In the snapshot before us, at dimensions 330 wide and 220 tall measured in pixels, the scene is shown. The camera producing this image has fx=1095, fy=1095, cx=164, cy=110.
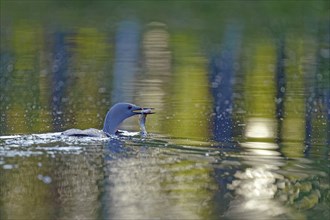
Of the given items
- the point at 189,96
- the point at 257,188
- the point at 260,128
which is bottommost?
the point at 257,188

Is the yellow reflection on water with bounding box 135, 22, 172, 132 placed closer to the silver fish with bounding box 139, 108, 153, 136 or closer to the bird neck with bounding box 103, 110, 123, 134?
the silver fish with bounding box 139, 108, 153, 136

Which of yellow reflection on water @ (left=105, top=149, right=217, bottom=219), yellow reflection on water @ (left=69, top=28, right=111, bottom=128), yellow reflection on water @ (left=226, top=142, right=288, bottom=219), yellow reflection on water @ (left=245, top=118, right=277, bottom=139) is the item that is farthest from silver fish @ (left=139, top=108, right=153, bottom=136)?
yellow reflection on water @ (left=105, top=149, right=217, bottom=219)

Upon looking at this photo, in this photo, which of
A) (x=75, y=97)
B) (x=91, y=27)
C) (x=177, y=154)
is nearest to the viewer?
(x=177, y=154)

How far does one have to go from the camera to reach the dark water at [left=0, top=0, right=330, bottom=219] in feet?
33.1

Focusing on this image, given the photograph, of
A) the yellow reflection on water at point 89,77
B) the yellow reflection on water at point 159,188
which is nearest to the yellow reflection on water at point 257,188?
the yellow reflection on water at point 159,188

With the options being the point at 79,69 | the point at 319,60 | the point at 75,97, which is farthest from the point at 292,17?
the point at 75,97

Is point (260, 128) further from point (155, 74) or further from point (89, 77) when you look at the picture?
point (155, 74)

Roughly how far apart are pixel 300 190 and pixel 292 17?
25573mm

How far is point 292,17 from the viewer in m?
35.5

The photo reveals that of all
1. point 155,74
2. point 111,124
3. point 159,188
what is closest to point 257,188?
point 159,188

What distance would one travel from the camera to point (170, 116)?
16.0 meters

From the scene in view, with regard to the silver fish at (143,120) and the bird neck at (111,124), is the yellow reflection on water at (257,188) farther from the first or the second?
the bird neck at (111,124)

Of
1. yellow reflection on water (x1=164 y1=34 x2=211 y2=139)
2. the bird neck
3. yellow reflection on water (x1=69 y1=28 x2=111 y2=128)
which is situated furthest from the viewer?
yellow reflection on water (x1=69 y1=28 x2=111 y2=128)

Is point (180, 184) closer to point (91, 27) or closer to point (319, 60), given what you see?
point (319, 60)
